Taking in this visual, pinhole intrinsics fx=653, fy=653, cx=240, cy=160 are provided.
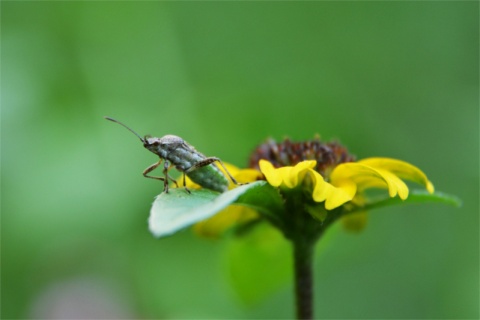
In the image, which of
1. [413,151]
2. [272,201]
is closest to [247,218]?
[272,201]

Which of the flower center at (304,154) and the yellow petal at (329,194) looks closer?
the yellow petal at (329,194)

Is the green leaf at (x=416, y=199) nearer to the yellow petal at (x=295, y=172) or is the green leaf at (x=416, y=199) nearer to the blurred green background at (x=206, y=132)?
the yellow petal at (x=295, y=172)

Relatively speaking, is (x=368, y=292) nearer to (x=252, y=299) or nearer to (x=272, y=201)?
(x=252, y=299)

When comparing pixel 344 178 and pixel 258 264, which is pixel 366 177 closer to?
pixel 344 178

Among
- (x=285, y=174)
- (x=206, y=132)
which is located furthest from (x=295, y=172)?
(x=206, y=132)

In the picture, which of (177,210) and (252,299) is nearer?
(177,210)

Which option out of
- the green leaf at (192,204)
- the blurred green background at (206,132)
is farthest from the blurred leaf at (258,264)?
the green leaf at (192,204)

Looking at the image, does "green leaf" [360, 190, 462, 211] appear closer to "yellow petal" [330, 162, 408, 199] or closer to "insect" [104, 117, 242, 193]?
"yellow petal" [330, 162, 408, 199]
